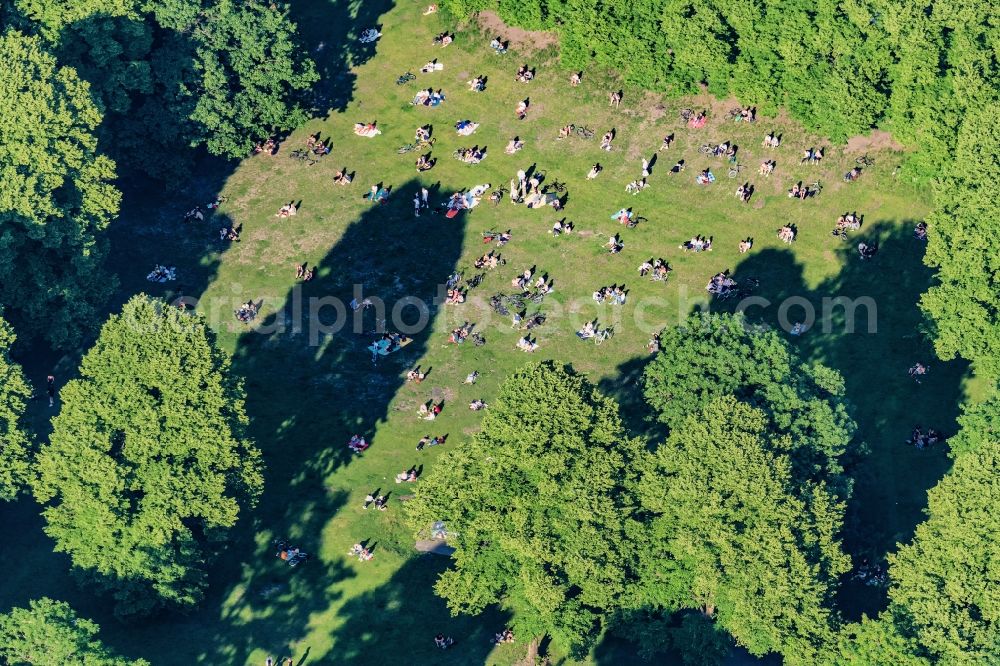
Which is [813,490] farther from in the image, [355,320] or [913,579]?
[355,320]

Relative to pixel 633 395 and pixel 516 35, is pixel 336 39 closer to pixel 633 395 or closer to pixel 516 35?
pixel 516 35

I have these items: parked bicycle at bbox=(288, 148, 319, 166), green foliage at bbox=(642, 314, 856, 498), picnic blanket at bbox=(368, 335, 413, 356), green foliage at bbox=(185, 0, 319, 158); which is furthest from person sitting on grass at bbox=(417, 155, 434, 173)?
green foliage at bbox=(642, 314, 856, 498)

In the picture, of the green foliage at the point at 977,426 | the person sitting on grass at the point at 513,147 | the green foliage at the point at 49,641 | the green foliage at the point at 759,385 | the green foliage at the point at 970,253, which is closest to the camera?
the green foliage at the point at 49,641

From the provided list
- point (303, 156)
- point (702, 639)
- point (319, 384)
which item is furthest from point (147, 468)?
point (303, 156)

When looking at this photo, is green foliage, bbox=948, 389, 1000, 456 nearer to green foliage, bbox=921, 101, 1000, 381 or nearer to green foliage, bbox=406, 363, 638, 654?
green foliage, bbox=921, 101, 1000, 381

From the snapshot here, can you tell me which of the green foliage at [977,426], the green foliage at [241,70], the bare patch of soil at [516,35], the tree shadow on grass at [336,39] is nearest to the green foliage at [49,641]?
the green foliage at [241,70]

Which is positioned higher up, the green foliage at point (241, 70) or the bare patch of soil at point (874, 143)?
the bare patch of soil at point (874, 143)

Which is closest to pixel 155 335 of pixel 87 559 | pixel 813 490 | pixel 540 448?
pixel 87 559

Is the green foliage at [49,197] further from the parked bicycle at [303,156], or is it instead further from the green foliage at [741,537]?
the green foliage at [741,537]
